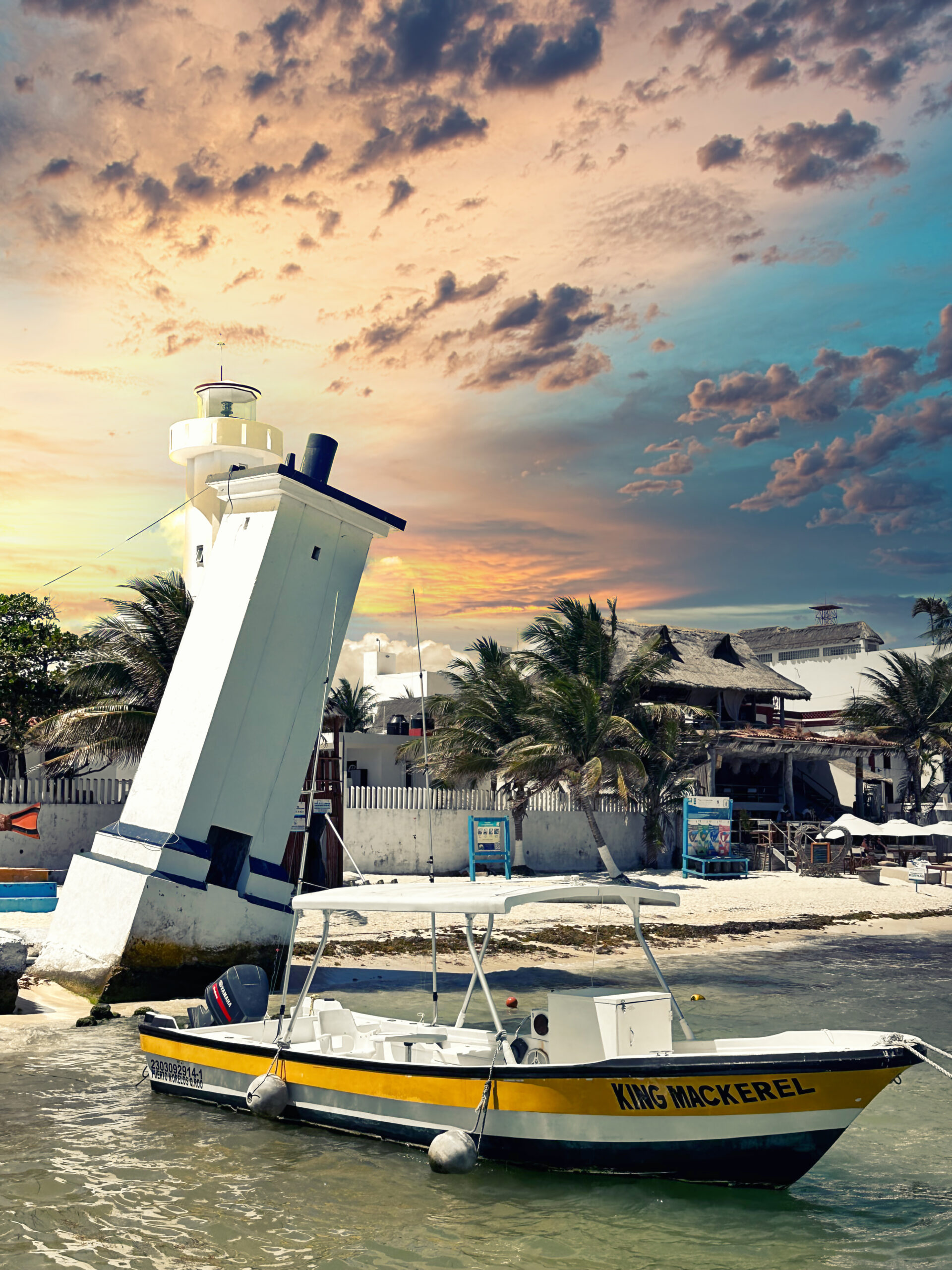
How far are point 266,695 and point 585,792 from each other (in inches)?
563

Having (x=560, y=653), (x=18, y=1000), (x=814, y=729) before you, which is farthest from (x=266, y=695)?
(x=814, y=729)

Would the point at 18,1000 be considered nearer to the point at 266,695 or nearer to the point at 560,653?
the point at 266,695

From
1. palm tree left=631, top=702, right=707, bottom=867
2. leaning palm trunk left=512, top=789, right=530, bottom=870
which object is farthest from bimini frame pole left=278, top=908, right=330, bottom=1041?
palm tree left=631, top=702, right=707, bottom=867

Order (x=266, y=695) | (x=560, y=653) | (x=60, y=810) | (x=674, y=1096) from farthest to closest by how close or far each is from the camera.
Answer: (x=560, y=653) < (x=60, y=810) < (x=266, y=695) < (x=674, y=1096)

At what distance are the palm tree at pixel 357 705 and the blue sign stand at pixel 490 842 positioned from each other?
2643 cm

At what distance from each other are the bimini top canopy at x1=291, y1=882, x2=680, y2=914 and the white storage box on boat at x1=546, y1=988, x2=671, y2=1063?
0.89 meters

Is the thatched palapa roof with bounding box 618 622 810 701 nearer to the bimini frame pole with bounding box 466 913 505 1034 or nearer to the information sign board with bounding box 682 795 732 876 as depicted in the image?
the information sign board with bounding box 682 795 732 876

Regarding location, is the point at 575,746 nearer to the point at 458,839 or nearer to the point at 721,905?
the point at 458,839

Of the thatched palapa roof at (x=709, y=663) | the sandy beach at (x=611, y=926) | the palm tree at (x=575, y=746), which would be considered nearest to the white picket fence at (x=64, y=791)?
the sandy beach at (x=611, y=926)

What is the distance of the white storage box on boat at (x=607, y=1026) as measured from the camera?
31.9ft

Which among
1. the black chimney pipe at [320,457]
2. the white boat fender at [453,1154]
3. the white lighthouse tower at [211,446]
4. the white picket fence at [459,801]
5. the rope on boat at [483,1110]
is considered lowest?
the white boat fender at [453,1154]

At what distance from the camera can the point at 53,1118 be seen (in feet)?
36.1

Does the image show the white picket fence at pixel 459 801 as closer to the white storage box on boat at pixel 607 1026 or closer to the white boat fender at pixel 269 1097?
the white boat fender at pixel 269 1097

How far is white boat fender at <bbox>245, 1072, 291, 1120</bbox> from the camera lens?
36.0 feet
